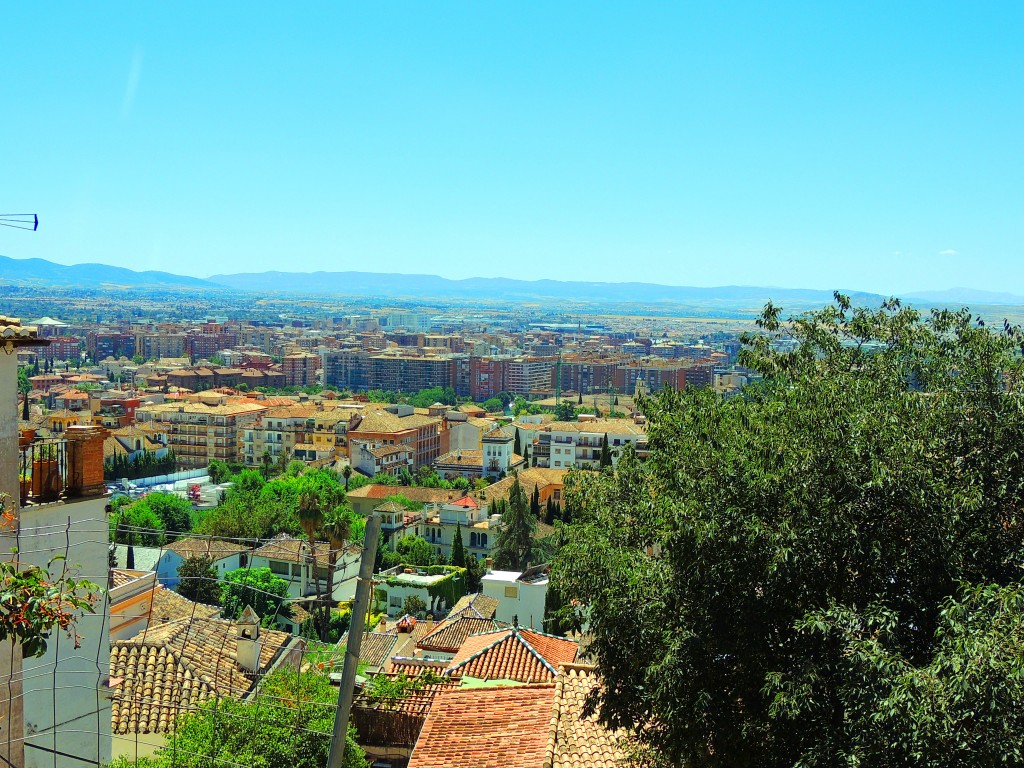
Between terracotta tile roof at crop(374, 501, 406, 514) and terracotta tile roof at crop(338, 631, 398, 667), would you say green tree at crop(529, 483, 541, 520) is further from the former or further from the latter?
terracotta tile roof at crop(338, 631, 398, 667)

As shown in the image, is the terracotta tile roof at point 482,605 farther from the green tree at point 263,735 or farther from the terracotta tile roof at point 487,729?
the green tree at point 263,735

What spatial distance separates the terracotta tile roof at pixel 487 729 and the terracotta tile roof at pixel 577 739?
0.08 m

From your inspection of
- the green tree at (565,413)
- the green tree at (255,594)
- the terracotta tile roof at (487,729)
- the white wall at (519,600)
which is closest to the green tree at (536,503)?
the green tree at (255,594)

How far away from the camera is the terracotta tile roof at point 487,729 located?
27.8 ft

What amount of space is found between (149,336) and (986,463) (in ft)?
534

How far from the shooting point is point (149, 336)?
158000 mm

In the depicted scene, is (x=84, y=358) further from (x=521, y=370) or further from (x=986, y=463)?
(x=986, y=463)

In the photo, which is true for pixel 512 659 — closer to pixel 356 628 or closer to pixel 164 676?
pixel 164 676

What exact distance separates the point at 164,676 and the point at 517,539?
26.0 meters

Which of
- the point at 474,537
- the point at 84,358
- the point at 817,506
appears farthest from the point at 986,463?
the point at 84,358

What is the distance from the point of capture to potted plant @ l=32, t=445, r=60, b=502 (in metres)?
5.36

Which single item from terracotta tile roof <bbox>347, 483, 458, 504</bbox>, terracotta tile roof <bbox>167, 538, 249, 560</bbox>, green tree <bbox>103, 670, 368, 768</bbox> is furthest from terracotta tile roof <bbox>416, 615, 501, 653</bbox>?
terracotta tile roof <bbox>347, 483, 458, 504</bbox>

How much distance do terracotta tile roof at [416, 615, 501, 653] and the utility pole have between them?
43.8ft

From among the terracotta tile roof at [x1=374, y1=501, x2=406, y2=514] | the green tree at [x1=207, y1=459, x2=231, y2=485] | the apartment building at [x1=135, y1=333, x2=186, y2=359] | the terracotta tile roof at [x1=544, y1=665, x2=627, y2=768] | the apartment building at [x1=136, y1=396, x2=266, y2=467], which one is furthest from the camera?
the apartment building at [x1=135, y1=333, x2=186, y2=359]
